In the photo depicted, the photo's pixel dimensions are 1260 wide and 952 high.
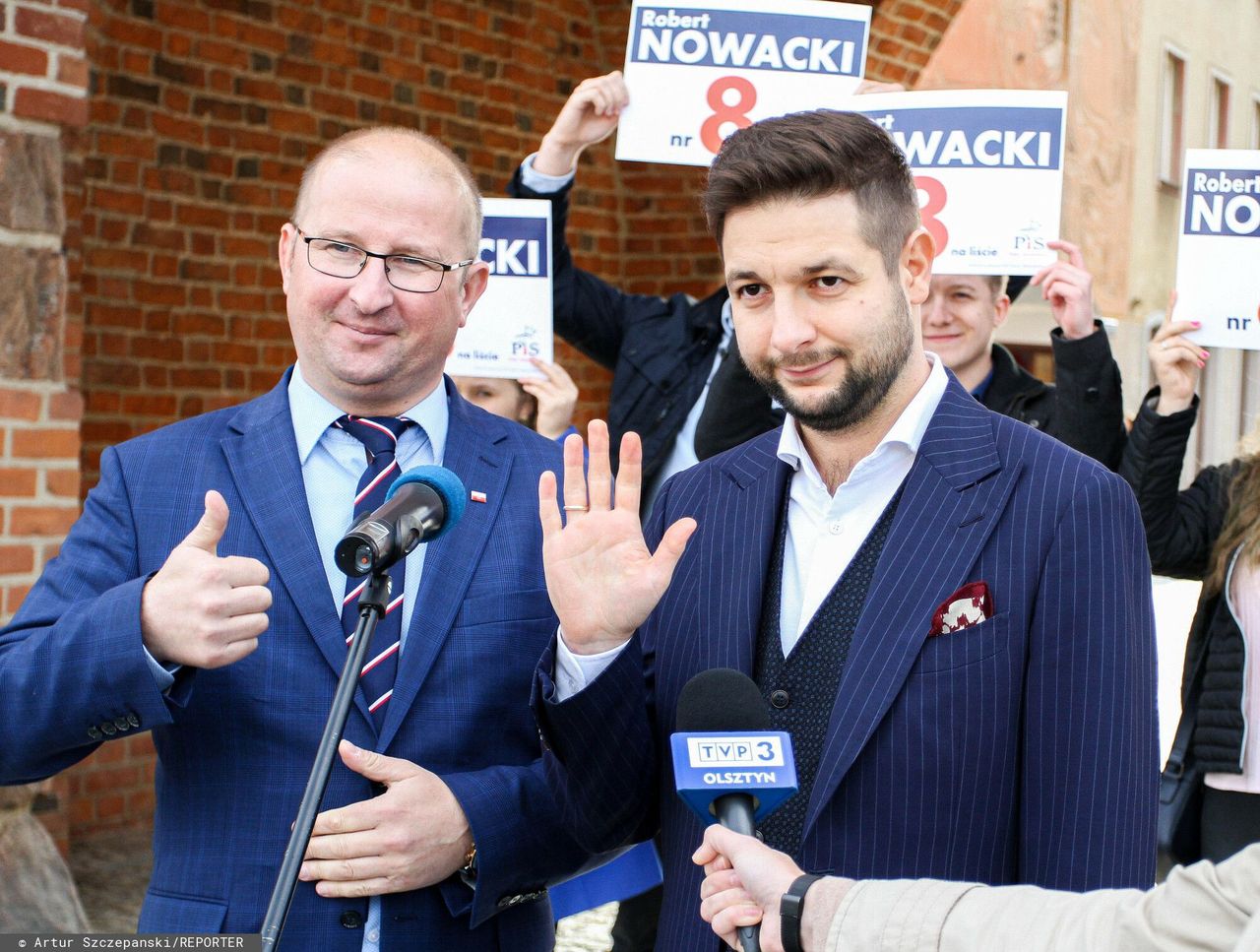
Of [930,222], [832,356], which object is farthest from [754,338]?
[930,222]

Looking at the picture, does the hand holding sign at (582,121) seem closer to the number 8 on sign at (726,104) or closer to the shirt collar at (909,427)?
the number 8 on sign at (726,104)

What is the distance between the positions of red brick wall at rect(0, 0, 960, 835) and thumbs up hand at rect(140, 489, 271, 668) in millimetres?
3408

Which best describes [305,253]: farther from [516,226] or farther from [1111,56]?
[1111,56]

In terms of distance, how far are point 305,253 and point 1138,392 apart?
562 inches

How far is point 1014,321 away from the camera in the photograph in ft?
49.9

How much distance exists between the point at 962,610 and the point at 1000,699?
0.41 ft

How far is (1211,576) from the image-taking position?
3639mm

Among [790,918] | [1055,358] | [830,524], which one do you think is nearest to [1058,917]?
[790,918]

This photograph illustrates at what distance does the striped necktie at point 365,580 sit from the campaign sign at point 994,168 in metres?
1.82

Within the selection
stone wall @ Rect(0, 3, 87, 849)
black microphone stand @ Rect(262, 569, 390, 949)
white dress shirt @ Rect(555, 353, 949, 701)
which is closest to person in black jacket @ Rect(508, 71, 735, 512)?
stone wall @ Rect(0, 3, 87, 849)

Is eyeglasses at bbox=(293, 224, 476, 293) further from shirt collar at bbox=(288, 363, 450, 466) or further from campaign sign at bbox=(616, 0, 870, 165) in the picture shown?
campaign sign at bbox=(616, 0, 870, 165)

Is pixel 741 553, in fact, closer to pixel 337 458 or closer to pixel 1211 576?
pixel 337 458

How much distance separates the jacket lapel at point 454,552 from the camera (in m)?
2.25

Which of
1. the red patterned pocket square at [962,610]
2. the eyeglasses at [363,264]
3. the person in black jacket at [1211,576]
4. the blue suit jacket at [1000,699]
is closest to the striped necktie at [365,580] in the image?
the eyeglasses at [363,264]
